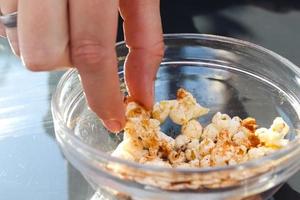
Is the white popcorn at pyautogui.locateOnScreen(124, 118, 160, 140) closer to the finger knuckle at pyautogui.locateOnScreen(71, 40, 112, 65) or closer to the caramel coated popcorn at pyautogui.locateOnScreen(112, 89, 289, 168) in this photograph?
the caramel coated popcorn at pyautogui.locateOnScreen(112, 89, 289, 168)

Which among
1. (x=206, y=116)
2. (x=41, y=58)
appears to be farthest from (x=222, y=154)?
(x=41, y=58)

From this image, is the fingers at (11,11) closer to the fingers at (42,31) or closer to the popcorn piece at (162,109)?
the fingers at (42,31)

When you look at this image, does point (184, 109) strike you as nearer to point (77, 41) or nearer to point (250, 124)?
point (250, 124)

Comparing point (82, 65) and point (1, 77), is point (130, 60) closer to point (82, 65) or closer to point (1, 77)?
point (82, 65)

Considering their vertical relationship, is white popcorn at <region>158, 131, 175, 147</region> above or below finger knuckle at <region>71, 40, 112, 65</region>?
below

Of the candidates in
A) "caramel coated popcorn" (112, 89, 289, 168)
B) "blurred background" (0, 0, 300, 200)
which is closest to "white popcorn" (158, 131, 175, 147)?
"caramel coated popcorn" (112, 89, 289, 168)

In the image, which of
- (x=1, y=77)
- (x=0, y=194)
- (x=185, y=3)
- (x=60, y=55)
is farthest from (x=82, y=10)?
(x=185, y=3)

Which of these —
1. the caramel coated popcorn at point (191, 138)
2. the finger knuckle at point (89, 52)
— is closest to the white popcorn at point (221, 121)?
the caramel coated popcorn at point (191, 138)
